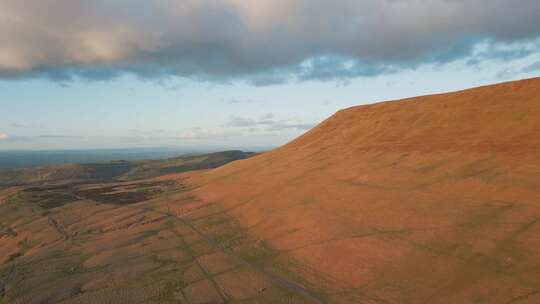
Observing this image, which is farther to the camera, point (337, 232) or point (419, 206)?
point (419, 206)

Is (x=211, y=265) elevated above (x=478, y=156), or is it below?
below

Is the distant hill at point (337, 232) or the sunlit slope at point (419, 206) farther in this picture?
the distant hill at point (337, 232)

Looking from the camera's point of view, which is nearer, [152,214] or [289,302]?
[289,302]

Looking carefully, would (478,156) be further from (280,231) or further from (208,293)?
(208,293)

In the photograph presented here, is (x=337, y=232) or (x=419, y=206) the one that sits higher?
(x=419, y=206)


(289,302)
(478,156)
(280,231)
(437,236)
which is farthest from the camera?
(478,156)

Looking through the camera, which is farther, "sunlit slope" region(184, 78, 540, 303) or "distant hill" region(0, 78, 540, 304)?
"distant hill" region(0, 78, 540, 304)

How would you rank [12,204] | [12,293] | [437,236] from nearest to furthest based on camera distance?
[12,293] → [437,236] → [12,204]

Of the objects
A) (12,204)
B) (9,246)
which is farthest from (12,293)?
(12,204)
